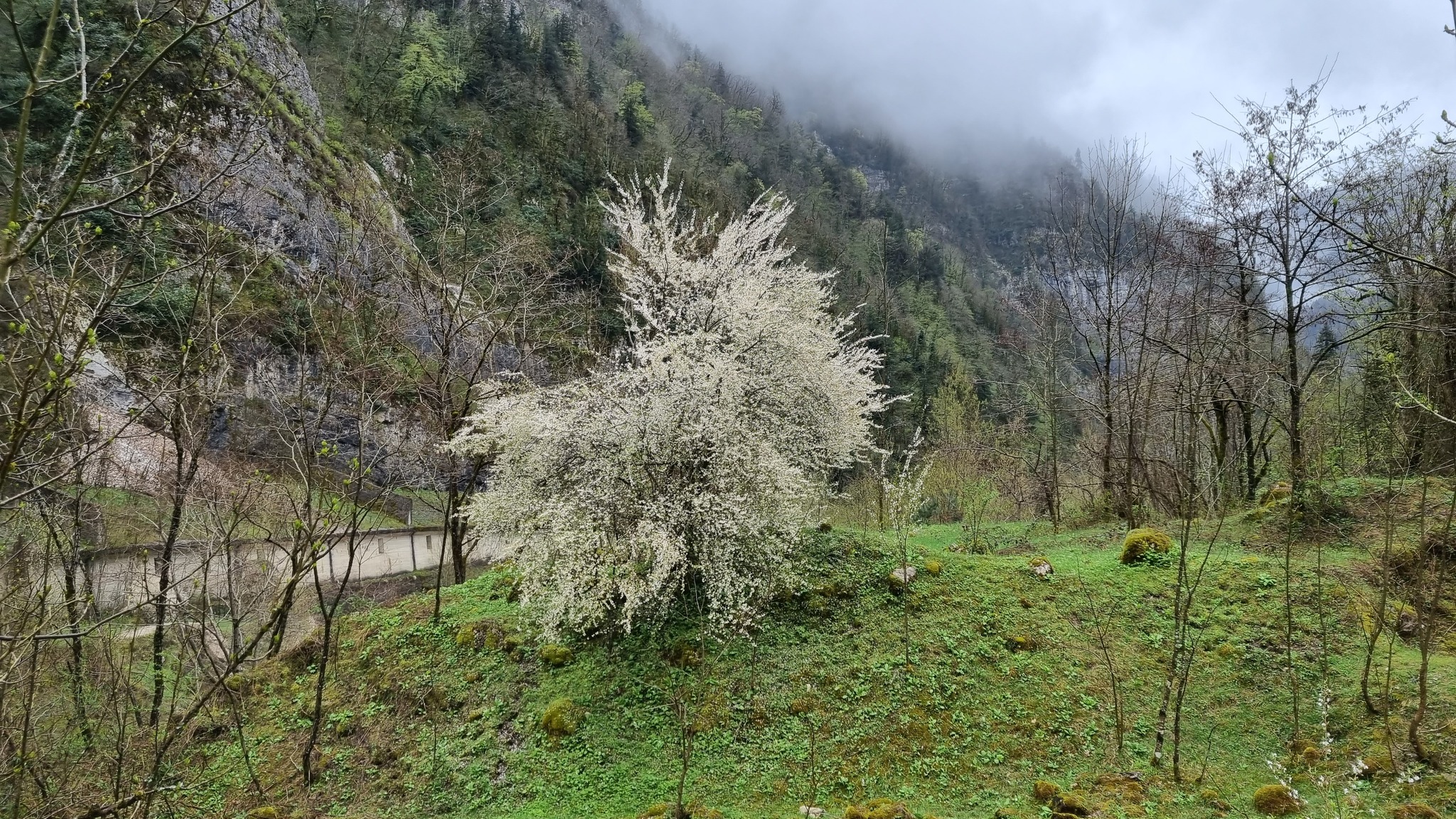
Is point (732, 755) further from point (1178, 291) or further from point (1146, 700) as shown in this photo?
point (1178, 291)

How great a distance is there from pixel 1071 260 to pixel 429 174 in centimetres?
4031

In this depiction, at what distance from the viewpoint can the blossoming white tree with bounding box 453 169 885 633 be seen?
8688 millimetres

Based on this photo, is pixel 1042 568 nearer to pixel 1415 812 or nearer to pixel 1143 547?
pixel 1143 547

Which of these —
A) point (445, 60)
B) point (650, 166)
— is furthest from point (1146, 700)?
point (445, 60)

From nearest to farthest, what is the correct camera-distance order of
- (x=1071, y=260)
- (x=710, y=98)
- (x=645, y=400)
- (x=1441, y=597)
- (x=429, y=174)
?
(x=1441, y=597) < (x=645, y=400) < (x=1071, y=260) < (x=429, y=174) < (x=710, y=98)

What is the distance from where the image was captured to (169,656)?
12.3 m

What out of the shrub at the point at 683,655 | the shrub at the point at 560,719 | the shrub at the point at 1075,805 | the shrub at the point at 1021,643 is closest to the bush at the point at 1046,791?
the shrub at the point at 1075,805

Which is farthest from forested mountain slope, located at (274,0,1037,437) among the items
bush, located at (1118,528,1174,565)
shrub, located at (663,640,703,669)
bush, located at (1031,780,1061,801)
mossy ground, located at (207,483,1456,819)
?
bush, located at (1031,780,1061,801)

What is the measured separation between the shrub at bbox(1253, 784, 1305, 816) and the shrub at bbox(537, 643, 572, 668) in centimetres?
766

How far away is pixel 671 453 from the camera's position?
9008 millimetres

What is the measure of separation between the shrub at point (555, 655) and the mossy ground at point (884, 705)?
0.13 m

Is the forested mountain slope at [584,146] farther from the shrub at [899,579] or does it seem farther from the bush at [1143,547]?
the bush at [1143,547]

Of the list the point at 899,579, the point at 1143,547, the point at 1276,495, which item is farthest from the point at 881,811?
the point at 1276,495

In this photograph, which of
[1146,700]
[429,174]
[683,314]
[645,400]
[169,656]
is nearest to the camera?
[1146,700]
